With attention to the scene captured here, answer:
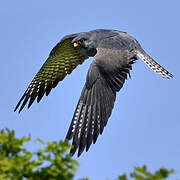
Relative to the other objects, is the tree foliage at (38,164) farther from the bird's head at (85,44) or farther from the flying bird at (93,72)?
the bird's head at (85,44)

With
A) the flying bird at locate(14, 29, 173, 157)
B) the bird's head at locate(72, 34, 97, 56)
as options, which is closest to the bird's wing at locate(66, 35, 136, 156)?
the flying bird at locate(14, 29, 173, 157)

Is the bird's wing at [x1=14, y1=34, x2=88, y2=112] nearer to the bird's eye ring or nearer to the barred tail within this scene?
the bird's eye ring

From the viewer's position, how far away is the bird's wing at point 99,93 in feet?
22.4

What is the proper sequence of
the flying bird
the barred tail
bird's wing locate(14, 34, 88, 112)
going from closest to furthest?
the flying bird
the barred tail
bird's wing locate(14, 34, 88, 112)

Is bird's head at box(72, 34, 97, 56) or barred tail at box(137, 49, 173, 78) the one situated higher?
bird's head at box(72, 34, 97, 56)

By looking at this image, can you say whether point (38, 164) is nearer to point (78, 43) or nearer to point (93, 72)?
point (93, 72)

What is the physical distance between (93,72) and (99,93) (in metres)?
0.38

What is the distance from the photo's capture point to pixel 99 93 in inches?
299

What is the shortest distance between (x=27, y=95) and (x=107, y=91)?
9.52 feet

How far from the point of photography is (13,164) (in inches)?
109

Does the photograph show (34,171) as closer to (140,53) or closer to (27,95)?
(140,53)

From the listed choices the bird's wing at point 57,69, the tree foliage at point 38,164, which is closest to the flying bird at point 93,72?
the bird's wing at point 57,69

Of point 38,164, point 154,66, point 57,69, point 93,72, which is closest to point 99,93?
point 93,72

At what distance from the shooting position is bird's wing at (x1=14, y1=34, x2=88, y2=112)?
10023 millimetres
